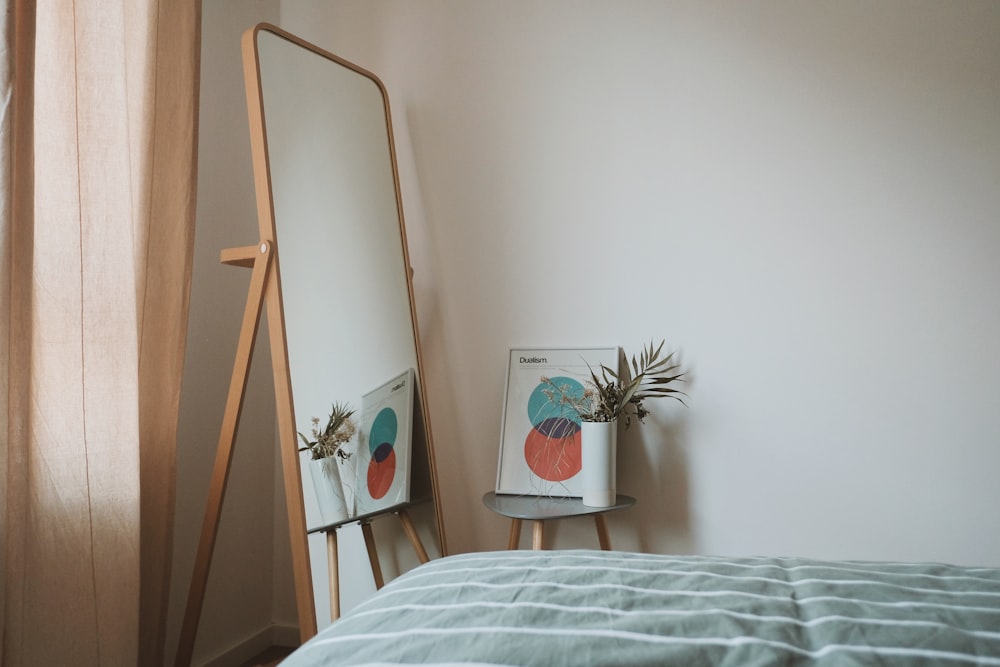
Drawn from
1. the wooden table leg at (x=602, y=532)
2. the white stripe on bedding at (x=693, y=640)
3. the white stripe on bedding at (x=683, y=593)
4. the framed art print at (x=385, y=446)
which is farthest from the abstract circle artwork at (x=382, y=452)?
the white stripe on bedding at (x=693, y=640)

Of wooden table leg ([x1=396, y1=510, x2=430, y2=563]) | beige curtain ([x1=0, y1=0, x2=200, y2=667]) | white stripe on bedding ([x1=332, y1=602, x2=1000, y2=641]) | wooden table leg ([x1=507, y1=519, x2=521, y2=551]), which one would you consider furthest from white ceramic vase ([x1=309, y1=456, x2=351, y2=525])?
white stripe on bedding ([x1=332, y1=602, x2=1000, y2=641])

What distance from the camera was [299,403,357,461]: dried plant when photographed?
176 cm

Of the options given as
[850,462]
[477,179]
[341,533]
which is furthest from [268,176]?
[850,462]

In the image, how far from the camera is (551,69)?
221cm

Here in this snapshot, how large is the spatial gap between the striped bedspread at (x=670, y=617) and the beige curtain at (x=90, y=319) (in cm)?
84

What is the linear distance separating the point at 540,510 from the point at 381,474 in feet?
1.41

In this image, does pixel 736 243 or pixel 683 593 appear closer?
pixel 683 593

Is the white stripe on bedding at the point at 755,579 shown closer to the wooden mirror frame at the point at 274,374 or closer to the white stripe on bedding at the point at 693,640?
the white stripe on bedding at the point at 693,640

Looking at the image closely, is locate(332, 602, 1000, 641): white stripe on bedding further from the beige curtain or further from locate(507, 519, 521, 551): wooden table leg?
locate(507, 519, 521, 551): wooden table leg

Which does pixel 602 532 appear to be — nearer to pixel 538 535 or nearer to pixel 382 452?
pixel 538 535

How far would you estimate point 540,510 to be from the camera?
1.93 meters

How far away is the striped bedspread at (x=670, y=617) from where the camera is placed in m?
0.76

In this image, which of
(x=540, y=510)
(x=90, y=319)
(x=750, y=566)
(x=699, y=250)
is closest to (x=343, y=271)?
(x=90, y=319)

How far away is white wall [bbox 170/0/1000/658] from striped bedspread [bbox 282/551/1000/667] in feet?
2.99
